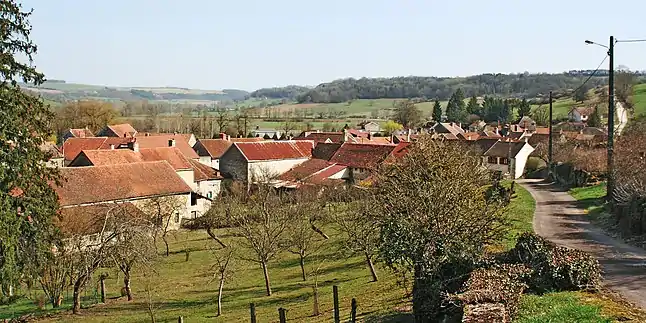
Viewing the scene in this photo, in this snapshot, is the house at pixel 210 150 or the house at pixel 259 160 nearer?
the house at pixel 259 160

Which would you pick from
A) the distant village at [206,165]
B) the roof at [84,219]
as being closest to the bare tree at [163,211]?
the distant village at [206,165]

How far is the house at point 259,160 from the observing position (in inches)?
2425

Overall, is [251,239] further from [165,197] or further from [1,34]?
[165,197]

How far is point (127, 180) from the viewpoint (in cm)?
4497

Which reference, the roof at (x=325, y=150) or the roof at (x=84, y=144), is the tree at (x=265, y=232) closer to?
the roof at (x=325, y=150)

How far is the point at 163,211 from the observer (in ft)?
143

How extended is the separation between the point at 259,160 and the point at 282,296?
125 ft

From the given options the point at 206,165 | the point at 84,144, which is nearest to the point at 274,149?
the point at 206,165

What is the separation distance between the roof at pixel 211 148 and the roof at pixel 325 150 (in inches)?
507

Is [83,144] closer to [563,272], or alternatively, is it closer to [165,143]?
[165,143]

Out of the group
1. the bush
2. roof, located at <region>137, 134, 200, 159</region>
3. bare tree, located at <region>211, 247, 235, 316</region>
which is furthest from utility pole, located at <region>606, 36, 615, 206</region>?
roof, located at <region>137, 134, 200, 159</region>

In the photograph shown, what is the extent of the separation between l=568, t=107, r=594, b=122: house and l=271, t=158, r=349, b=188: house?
189 ft

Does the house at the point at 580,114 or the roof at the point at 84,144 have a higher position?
the house at the point at 580,114

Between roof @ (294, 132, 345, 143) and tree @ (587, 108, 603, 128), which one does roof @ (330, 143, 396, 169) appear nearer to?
roof @ (294, 132, 345, 143)
